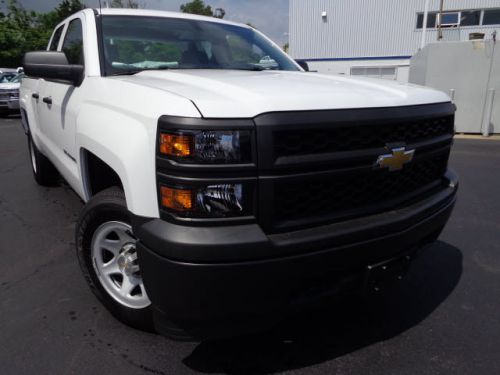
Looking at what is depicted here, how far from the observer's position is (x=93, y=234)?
2326 millimetres

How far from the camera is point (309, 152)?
1706 mm

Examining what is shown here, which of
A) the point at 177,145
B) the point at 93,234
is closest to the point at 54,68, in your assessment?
the point at 93,234

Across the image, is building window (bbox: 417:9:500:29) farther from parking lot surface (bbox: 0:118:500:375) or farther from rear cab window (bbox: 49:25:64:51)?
parking lot surface (bbox: 0:118:500:375)

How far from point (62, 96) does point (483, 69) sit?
10.1 metres

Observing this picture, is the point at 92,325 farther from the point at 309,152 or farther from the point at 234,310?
the point at 309,152

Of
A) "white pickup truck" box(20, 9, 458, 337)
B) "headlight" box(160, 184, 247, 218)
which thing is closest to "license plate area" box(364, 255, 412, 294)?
"white pickup truck" box(20, 9, 458, 337)

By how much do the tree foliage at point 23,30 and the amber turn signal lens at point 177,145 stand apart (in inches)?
913

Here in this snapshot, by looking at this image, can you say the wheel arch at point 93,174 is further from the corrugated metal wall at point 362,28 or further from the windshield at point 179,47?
the corrugated metal wall at point 362,28

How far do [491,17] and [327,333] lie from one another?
25637 millimetres

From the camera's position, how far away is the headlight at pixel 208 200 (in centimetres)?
160

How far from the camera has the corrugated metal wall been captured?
2253 centimetres

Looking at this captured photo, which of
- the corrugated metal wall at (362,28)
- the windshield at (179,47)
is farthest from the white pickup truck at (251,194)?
the corrugated metal wall at (362,28)

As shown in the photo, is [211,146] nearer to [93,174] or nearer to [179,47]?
[93,174]

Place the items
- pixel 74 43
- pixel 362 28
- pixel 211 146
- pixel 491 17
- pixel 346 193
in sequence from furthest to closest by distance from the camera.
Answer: pixel 362 28
pixel 491 17
pixel 74 43
pixel 346 193
pixel 211 146
